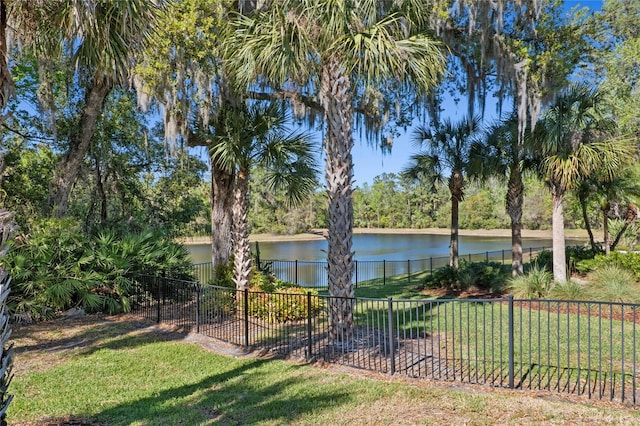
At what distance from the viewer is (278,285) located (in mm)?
10320

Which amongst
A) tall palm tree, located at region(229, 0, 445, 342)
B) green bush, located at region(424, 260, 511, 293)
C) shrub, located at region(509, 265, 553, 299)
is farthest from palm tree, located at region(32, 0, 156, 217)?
green bush, located at region(424, 260, 511, 293)

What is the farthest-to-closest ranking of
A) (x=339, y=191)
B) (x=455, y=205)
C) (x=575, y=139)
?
(x=455, y=205) < (x=575, y=139) < (x=339, y=191)

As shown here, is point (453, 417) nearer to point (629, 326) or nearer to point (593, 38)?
point (629, 326)

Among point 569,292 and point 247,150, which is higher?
point 247,150

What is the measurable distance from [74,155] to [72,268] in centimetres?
371

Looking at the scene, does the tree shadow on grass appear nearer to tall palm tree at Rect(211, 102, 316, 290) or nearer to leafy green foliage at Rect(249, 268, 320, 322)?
leafy green foliage at Rect(249, 268, 320, 322)

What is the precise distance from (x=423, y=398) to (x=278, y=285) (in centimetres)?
636

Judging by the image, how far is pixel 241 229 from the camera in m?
8.56

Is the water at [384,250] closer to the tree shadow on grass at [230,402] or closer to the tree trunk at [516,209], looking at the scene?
the tree trunk at [516,209]

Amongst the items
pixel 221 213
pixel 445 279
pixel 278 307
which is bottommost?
pixel 445 279

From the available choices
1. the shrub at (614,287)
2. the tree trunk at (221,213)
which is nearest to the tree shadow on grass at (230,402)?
Answer: the tree trunk at (221,213)

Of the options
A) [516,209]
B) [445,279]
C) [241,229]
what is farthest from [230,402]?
[516,209]

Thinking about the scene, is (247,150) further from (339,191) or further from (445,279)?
(445,279)

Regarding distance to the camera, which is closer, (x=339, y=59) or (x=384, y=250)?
(x=339, y=59)
